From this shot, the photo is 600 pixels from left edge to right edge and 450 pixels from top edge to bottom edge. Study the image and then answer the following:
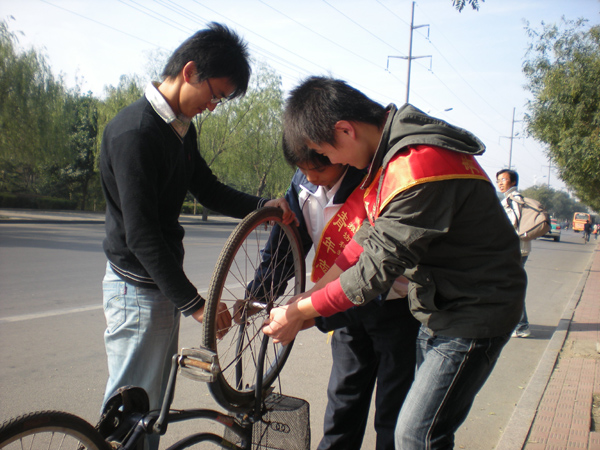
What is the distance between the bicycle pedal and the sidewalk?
2.32 meters

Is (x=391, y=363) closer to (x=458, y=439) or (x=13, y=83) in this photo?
(x=458, y=439)

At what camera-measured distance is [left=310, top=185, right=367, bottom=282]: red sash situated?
2225 millimetres

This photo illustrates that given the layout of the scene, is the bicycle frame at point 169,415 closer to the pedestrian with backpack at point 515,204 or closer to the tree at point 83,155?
the pedestrian with backpack at point 515,204

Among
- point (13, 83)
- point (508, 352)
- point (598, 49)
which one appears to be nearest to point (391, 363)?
point (508, 352)

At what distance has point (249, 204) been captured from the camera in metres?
2.58

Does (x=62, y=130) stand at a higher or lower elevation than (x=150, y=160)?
higher

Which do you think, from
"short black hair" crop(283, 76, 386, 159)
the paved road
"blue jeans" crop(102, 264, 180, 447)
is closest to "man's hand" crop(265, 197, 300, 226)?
"short black hair" crop(283, 76, 386, 159)

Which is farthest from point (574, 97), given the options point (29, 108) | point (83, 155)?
point (83, 155)

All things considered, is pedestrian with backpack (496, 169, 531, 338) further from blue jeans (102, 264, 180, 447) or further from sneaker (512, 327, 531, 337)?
blue jeans (102, 264, 180, 447)

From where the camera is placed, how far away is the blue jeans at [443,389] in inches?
67.9

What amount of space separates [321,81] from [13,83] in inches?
876

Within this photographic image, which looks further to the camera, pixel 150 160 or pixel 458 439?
pixel 458 439

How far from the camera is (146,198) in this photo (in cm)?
181

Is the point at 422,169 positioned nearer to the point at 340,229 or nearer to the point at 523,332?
the point at 340,229
